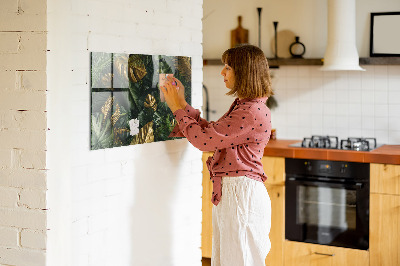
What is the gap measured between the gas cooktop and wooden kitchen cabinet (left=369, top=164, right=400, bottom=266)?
0.28 metres

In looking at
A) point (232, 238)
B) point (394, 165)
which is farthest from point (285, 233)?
point (232, 238)

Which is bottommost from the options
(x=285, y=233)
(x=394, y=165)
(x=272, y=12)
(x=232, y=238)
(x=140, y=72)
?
(x=285, y=233)

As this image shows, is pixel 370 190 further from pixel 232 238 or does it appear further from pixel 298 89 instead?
pixel 232 238

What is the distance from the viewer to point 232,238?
2.82m

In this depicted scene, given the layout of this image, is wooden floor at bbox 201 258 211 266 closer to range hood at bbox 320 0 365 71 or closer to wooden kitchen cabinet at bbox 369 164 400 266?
wooden kitchen cabinet at bbox 369 164 400 266

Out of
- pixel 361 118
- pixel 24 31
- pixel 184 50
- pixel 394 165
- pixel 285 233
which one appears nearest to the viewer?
pixel 24 31

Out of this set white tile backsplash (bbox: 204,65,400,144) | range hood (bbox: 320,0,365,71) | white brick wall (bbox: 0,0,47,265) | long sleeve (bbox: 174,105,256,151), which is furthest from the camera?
white tile backsplash (bbox: 204,65,400,144)

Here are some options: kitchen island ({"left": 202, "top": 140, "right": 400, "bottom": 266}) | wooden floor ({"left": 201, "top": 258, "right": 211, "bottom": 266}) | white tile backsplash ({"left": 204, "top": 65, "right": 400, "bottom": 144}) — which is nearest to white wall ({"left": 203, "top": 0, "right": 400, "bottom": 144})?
white tile backsplash ({"left": 204, "top": 65, "right": 400, "bottom": 144})

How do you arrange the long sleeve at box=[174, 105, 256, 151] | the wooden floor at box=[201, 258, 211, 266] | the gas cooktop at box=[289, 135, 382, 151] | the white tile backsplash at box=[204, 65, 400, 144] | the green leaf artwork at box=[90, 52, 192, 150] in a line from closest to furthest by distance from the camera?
1. the green leaf artwork at box=[90, 52, 192, 150]
2. the long sleeve at box=[174, 105, 256, 151]
3. the gas cooktop at box=[289, 135, 382, 151]
4. the white tile backsplash at box=[204, 65, 400, 144]
5. the wooden floor at box=[201, 258, 211, 266]

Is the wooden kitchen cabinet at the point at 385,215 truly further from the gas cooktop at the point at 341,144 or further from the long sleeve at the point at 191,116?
the long sleeve at the point at 191,116

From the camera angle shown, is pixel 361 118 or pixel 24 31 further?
pixel 361 118

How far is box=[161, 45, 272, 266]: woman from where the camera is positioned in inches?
108

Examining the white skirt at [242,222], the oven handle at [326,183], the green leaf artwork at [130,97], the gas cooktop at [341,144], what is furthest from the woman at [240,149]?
the gas cooktop at [341,144]

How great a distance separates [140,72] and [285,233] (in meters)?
2.19
